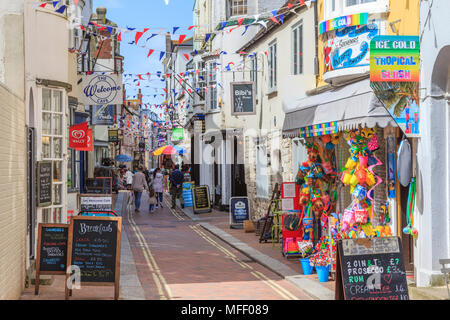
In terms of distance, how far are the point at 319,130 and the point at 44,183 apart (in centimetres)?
483

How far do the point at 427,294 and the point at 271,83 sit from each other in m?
11.5

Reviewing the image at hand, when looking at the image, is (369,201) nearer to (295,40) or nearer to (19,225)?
(19,225)

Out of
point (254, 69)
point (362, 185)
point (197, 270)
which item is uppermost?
point (254, 69)

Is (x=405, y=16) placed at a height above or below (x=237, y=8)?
below

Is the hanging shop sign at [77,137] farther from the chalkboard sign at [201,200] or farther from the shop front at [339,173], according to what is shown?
the shop front at [339,173]

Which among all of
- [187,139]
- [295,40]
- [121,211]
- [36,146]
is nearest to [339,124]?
[36,146]

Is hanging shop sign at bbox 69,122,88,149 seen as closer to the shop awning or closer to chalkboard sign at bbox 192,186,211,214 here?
chalkboard sign at bbox 192,186,211,214

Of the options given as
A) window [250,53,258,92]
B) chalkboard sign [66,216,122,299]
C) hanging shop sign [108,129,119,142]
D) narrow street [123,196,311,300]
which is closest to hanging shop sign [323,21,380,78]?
narrow street [123,196,311,300]

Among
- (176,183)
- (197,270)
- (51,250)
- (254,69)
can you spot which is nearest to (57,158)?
(51,250)

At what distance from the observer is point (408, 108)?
9.91 m

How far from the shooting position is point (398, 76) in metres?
9.56

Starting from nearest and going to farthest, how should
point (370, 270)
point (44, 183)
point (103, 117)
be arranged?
point (370, 270)
point (44, 183)
point (103, 117)

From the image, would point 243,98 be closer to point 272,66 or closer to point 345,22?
point 272,66

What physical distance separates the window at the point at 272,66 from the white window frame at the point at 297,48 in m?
2.05
